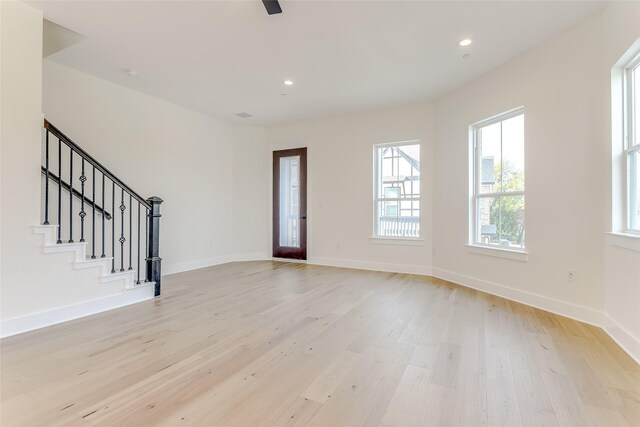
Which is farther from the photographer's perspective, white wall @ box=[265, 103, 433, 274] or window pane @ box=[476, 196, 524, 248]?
white wall @ box=[265, 103, 433, 274]

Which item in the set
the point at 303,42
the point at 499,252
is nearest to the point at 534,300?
the point at 499,252

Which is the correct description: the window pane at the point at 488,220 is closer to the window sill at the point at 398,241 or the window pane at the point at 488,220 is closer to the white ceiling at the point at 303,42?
the window sill at the point at 398,241

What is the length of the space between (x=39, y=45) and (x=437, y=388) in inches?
167

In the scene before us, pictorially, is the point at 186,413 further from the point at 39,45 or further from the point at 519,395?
the point at 39,45

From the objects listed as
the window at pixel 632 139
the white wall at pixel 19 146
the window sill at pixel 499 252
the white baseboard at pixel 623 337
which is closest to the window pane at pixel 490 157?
the window sill at pixel 499 252

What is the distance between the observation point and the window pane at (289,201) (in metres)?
6.20

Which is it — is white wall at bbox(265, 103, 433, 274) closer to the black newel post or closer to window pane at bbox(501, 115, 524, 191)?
window pane at bbox(501, 115, 524, 191)

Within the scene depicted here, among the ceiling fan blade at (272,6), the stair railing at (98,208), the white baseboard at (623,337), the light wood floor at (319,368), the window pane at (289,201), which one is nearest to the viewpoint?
the light wood floor at (319,368)

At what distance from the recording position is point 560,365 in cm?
202

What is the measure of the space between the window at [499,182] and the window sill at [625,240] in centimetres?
99

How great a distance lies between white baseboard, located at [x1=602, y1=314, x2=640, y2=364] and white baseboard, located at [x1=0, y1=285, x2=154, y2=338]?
4.48m

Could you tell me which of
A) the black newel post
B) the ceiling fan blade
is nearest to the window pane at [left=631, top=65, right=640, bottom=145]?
the ceiling fan blade

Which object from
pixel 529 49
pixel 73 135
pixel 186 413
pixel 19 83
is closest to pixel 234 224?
pixel 73 135

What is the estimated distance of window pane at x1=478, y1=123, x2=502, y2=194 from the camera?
3.86 meters
